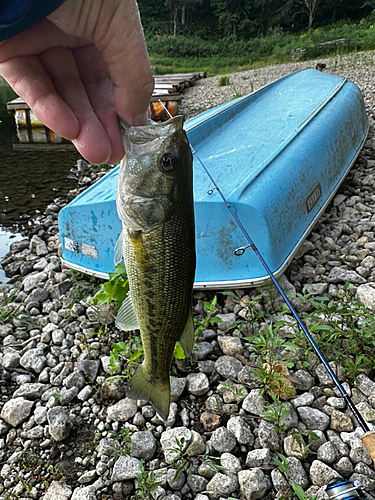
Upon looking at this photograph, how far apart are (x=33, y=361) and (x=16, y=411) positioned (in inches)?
22.8

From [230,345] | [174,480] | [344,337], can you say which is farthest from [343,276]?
[174,480]

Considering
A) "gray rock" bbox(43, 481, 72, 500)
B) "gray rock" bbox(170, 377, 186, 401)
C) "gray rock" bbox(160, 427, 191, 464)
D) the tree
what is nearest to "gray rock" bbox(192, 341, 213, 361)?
"gray rock" bbox(170, 377, 186, 401)

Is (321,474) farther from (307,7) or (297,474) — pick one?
(307,7)

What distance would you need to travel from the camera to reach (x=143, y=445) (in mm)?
2758

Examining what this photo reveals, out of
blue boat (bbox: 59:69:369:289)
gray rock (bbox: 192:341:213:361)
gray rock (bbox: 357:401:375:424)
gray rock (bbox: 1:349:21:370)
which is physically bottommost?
gray rock (bbox: 1:349:21:370)

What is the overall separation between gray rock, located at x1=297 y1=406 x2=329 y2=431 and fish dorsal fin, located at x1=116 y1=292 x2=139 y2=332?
1.45 m

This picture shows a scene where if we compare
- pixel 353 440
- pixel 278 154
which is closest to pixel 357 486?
pixel 353 440

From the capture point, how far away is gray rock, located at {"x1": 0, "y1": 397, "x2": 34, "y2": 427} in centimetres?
311

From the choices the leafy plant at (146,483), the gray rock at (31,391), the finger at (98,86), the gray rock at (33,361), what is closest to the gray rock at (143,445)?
the leafy plant at (146,483)

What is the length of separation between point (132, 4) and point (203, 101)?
15258mm

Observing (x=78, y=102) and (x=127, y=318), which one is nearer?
(x=78, y=102)

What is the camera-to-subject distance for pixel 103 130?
1916 millimetres

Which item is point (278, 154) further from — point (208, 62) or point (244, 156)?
point (208, 62)

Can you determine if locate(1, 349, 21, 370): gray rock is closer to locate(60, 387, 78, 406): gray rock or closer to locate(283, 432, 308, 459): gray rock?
locate(60, 387, 78, 406): gray rock
